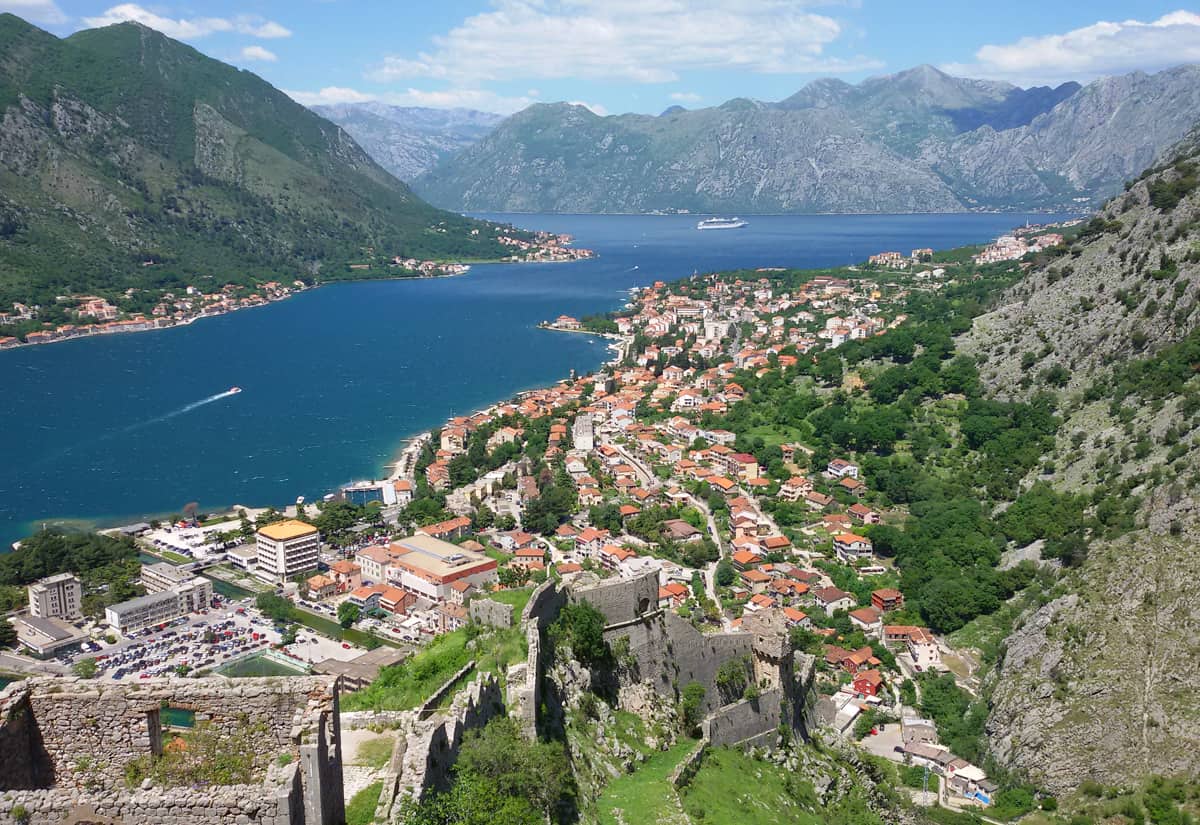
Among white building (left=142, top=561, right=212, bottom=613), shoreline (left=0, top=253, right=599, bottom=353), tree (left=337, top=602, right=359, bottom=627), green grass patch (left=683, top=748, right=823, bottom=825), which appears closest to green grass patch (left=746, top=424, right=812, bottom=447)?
tree (left=337, top=602, right=359, bottom=627)

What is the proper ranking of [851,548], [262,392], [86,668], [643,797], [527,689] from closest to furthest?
[527,689] → [643,797] → [86,668] → [851,548] → [262,392]

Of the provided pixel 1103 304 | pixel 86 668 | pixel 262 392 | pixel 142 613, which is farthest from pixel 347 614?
pixel 1103 304

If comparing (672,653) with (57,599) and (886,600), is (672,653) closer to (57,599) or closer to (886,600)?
(886,600)

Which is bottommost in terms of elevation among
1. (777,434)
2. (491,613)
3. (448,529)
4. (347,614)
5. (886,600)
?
(347,614)

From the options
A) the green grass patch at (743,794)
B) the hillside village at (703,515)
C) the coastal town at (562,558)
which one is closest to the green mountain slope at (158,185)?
the hillside village at (703,515)

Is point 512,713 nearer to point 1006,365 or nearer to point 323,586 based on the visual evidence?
point 323,586

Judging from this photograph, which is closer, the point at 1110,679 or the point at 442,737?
the point at 442,737
